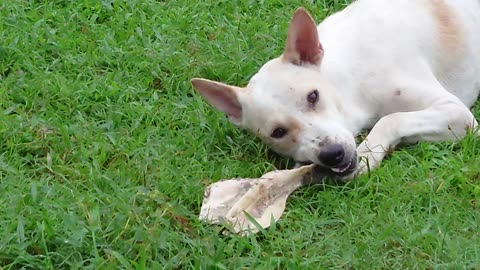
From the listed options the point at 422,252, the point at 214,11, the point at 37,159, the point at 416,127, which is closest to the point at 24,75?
the point at 37,159

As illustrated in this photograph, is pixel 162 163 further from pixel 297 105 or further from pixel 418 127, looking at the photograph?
pixel 418 127

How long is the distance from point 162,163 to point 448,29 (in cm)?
189

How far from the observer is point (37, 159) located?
486 centimetres

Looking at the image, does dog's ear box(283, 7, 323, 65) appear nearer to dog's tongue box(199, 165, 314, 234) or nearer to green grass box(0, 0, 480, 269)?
green grass box(0, 0, 480, 269)

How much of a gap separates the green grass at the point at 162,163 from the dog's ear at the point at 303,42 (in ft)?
1.67

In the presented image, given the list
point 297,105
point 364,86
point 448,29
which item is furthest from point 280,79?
→ point 448,29

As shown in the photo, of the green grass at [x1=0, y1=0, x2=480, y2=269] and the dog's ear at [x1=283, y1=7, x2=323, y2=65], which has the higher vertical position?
the dog's ear at [x1=283, y1=7, x2=323, y2=65]

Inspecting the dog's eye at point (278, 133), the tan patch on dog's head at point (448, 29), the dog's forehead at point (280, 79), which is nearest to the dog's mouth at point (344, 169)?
the dog's eye at point (278, 133)

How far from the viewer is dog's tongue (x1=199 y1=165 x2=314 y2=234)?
4203 millimetres

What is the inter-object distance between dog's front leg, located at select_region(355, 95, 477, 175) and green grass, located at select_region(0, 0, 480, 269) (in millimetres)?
74

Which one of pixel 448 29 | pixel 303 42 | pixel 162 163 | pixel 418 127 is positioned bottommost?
pixel 162 163

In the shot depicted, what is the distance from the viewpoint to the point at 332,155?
452 centimetres

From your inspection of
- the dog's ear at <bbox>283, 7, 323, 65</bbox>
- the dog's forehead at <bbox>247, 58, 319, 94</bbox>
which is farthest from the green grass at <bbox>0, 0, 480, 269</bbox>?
the dog's ear at <bbox>283, 7, 323, 65</bbox>

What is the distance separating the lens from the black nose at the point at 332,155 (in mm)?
4512
